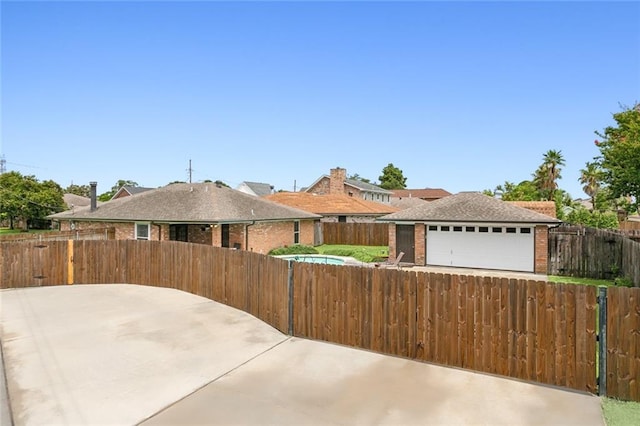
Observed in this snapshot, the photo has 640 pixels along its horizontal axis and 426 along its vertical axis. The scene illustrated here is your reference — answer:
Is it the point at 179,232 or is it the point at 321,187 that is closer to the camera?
the point at 179,232

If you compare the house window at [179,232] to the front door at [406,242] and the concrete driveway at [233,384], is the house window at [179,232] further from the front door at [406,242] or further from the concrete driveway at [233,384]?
the concrete driveway at [233,384]

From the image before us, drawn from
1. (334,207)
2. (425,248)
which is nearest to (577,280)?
(425,248)

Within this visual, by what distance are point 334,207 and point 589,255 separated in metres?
19.8

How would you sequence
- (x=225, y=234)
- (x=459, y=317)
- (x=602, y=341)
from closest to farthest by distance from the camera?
1. (x=602, y=341)
2. (x=459, y=317)
3. (x=225, y=234)

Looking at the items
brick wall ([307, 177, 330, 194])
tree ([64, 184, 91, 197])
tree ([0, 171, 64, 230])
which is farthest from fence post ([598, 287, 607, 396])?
tree ([64, 184, 91, 197])

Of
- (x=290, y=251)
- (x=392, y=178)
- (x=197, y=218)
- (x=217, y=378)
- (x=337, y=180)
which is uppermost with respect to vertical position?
(x=392, y=178)

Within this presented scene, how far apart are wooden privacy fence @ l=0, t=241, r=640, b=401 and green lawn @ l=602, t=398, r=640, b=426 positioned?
14cm

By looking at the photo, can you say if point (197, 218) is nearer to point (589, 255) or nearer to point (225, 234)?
point (225, 234)

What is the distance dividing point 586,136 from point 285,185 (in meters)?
60.0

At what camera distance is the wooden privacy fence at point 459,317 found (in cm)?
508

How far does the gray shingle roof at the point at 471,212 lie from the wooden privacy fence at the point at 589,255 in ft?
3.80

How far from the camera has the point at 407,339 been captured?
21.4ft

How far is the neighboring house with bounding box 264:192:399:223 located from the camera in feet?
105

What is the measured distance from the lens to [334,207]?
108 ft
